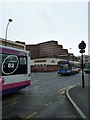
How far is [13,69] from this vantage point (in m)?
15.8

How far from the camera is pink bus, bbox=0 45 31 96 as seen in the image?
1468 cm

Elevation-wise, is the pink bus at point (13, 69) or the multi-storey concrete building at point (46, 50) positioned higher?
the multi-storey concrete building at point (46, 50)

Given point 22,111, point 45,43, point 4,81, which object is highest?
point 45,43

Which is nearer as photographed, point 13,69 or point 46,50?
point 13,69

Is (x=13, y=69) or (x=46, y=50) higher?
(x=46, y=50)

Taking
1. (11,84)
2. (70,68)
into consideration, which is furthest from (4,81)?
(70,68)

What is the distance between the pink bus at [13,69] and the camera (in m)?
Result: 14.7

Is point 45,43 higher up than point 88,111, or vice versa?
point 45,43

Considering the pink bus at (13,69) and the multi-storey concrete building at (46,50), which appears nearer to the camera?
the pink bus at (13,69)

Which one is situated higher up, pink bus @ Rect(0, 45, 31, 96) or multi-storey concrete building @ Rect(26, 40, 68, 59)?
multi-storey concrete building @ Rect(26, 40, 68, 59)

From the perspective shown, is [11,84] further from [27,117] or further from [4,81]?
[27,117]

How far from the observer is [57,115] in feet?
32.0

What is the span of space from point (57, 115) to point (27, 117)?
1228 mm

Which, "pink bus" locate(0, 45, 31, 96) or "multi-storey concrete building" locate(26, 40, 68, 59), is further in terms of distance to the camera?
"multi-storey concrete building" locate(26, 40, 68, 59)
